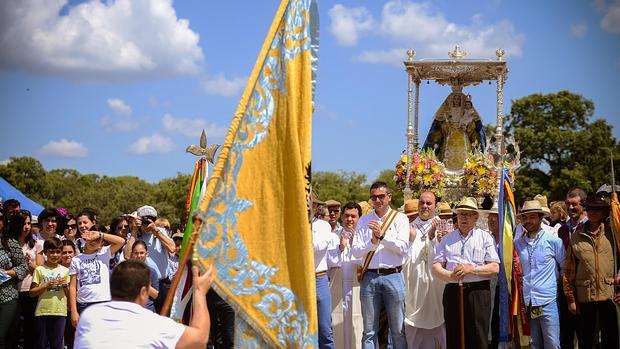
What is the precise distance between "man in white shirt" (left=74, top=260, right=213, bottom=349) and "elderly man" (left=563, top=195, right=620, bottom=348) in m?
6.20

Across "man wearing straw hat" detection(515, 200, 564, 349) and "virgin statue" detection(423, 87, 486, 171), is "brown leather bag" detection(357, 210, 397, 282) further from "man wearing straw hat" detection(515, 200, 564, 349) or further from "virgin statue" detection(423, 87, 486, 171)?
"virgin statue" detection(423, 87, 486, 171)

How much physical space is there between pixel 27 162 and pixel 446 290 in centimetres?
5237

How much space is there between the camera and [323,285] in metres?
10.4

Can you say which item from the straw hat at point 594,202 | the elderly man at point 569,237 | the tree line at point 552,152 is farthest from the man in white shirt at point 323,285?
the tree line at point 552,152

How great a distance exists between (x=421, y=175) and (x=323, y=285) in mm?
10893

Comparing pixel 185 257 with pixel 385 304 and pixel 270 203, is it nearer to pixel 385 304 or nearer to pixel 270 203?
pixel 270 203

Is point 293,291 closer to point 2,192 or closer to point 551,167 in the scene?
point 2,192

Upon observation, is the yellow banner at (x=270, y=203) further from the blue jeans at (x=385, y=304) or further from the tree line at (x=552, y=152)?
the tree line at (x=552, y=152)

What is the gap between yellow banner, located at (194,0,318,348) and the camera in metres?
4.97

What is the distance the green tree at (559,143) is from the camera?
44.3 meters

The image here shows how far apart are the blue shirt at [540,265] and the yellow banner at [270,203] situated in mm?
5200

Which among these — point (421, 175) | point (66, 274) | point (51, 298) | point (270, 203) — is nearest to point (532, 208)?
point (270, 203)

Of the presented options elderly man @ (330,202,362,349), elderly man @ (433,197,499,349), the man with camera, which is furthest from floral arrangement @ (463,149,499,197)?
the man with camera

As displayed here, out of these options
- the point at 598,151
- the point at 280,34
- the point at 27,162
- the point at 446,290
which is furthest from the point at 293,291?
the point at 27,162
